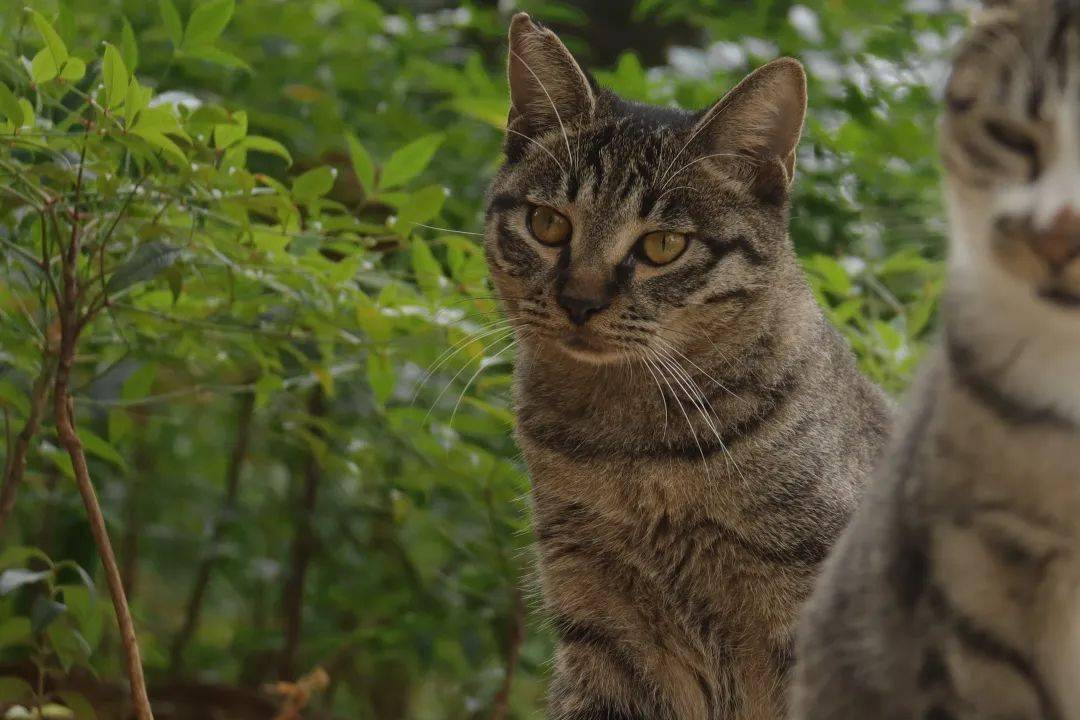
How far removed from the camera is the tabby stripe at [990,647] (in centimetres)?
150

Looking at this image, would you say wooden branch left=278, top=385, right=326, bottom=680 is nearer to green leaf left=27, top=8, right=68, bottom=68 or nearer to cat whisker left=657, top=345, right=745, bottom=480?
cat whisker left=657, top=345, right=745, bottom=480

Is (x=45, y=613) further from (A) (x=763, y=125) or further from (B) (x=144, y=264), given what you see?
(A) (x=763, y=125)

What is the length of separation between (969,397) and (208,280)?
1592mm

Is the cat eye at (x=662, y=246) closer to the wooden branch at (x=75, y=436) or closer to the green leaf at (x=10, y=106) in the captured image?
the wooden branch at (x=75, y=436)

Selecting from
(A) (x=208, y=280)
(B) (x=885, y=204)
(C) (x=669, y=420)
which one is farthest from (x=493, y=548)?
(B) (x=885, y=204)

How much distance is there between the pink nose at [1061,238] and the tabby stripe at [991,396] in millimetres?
156

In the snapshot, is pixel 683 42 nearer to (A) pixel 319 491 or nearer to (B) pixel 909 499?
(A) pixel 319 491

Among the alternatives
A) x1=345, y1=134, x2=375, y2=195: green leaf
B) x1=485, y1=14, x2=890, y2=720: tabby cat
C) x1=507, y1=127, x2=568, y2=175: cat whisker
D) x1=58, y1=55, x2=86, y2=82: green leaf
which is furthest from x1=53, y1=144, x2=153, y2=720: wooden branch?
x1=507, y1=127, x2=568, y2=175: cat whisker

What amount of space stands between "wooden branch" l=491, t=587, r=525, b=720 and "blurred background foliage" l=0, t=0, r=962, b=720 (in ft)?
0.05

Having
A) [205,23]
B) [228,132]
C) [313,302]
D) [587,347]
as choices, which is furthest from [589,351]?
[205,23]

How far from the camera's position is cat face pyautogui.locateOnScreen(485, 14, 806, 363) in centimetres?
264

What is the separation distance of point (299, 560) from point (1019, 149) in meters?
3.23

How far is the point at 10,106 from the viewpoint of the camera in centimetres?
199

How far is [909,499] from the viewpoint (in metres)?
1.56
